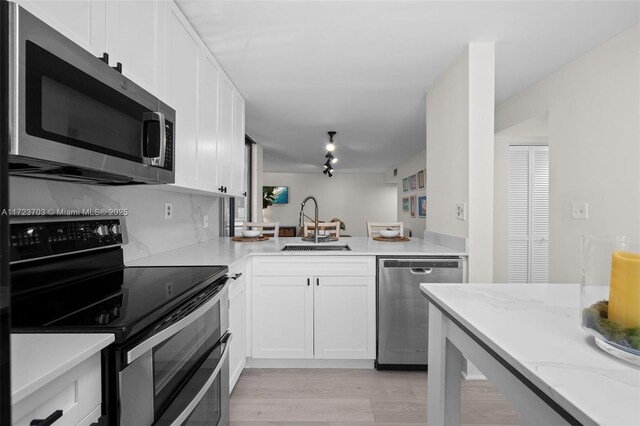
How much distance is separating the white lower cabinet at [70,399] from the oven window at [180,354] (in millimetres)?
189

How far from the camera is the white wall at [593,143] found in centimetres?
208

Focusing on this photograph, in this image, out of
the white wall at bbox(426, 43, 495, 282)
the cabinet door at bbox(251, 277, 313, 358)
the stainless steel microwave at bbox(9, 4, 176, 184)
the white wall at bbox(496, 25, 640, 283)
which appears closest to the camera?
the stainless steel microwave at bbox(9, 4, 176, 184)

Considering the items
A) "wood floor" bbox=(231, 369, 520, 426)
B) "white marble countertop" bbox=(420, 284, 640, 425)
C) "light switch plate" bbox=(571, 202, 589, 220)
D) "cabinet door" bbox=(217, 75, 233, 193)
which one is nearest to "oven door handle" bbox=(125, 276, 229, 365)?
"white marble countertop" bbox=(420, 284, 640, 425)

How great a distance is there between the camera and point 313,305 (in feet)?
7.71

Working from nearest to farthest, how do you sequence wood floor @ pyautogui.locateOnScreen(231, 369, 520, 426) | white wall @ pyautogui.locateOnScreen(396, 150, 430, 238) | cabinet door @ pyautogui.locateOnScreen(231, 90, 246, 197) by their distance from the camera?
1. wood floor @ pyautogui.locateOnScreen(231, 369, 520, 426)
2. cabinet door @ pyautogui.locateOnScreen(231, 90, 246, 197)
3. white wall @ pyautogui.locateOnScreen(396, 150, 430, 238)

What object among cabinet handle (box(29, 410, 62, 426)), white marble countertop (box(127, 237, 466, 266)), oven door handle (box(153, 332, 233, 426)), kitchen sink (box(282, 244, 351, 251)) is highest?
white marble countertop (box(127, 237, 466, 266))

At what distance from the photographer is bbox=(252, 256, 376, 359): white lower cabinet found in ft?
7.69

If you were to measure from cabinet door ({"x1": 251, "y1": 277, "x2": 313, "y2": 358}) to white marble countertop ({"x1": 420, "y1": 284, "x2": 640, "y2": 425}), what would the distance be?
4.63ft

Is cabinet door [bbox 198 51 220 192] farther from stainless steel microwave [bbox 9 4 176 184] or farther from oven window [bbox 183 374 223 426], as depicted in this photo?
oven window [bbox 183 374 223 426]

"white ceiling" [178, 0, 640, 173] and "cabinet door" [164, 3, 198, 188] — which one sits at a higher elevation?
"white ceiling" [178, 0, 640, 173]

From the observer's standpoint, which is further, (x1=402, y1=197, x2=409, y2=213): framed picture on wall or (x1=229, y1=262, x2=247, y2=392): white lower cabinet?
(x1=402, y1=197, x2=409, y2=213): framed picture on wall

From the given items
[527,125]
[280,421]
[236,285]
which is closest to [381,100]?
[527,125]

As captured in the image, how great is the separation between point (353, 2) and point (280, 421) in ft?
7.73

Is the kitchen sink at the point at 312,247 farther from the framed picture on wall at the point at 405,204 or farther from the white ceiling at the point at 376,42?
the framed picture on wall at the point at 405,204
